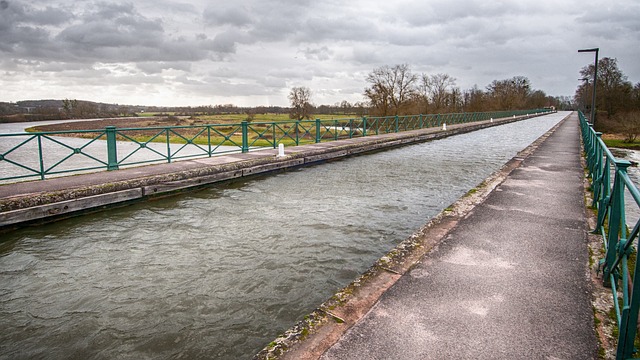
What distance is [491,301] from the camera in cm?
318

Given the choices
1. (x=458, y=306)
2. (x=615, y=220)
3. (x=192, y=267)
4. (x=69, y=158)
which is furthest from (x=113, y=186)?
(x=69, y=158)

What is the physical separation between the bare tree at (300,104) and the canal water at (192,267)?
50062 millimetres

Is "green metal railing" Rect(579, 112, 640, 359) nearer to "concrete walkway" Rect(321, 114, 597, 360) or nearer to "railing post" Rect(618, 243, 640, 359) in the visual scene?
"railing post" Rect(618, 243, 640, 359)

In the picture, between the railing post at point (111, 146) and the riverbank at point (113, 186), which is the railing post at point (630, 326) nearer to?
the riverbank at point (113, 186)

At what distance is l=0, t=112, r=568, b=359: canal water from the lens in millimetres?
3377

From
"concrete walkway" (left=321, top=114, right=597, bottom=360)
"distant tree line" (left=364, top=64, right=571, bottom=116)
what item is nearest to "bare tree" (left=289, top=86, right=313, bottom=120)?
"distant tree line" (left=364, top=64, right=571, bottom=116)

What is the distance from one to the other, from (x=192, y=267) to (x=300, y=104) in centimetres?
5645

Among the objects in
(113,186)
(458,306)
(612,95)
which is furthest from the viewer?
(612,95)

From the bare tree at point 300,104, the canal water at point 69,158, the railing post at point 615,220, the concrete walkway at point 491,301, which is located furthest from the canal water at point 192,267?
the bare tree at point 300,104

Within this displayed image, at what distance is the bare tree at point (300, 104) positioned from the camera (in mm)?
58344

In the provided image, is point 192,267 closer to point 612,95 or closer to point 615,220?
point 615,220

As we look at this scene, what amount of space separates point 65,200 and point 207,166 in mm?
3660

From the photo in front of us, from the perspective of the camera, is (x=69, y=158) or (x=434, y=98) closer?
(x=69, y=158)

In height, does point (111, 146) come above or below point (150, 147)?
above
